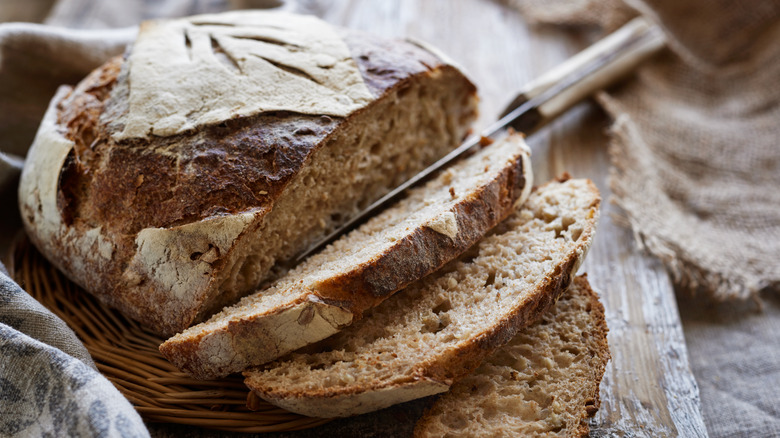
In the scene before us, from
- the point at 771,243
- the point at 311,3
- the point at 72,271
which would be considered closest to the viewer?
the point at 72,271

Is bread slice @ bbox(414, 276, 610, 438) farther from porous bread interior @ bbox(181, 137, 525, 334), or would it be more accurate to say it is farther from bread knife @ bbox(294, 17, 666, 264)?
bread knife @ bbox(294, 17, 666, 264)

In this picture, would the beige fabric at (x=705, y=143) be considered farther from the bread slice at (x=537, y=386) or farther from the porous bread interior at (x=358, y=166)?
the porous bread interior at (x=358, y=166)

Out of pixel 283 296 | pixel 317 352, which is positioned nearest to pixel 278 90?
pixel 283 296

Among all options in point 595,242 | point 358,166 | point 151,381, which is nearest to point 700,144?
point 595,242

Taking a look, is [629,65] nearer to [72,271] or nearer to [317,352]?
[317,352]

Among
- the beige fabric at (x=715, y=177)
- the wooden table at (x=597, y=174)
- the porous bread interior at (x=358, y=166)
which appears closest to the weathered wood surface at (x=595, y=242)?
the wooden table at (x=597, y=174)

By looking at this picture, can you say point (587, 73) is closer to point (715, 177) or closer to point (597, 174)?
point (597, 174)
